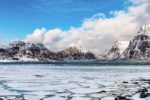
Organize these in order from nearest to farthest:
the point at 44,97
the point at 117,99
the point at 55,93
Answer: the point at 117,99 < the point at 44,97 < the point at 55,93

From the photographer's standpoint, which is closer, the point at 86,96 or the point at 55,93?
the point at 86,96

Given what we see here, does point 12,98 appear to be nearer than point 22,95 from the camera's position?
Yes

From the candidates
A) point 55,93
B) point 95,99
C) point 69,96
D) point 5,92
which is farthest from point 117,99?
point 5,92

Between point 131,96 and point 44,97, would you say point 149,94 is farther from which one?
point 44,97

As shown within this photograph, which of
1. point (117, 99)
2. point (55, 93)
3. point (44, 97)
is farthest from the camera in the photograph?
point (55, 93)

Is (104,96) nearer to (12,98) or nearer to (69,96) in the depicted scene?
(69,96)

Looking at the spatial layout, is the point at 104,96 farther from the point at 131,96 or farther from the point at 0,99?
the point at 0,99

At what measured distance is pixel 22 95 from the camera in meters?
26.1

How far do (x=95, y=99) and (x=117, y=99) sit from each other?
65.0 inches

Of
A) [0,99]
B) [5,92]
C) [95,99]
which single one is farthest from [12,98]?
[95,99]

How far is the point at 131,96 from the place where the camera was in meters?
25.4

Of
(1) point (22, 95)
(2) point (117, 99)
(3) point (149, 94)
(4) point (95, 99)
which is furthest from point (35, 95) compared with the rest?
(3) point (149, 94)

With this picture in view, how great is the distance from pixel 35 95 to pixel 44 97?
122cm

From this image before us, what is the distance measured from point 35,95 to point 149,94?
27.5 feet
